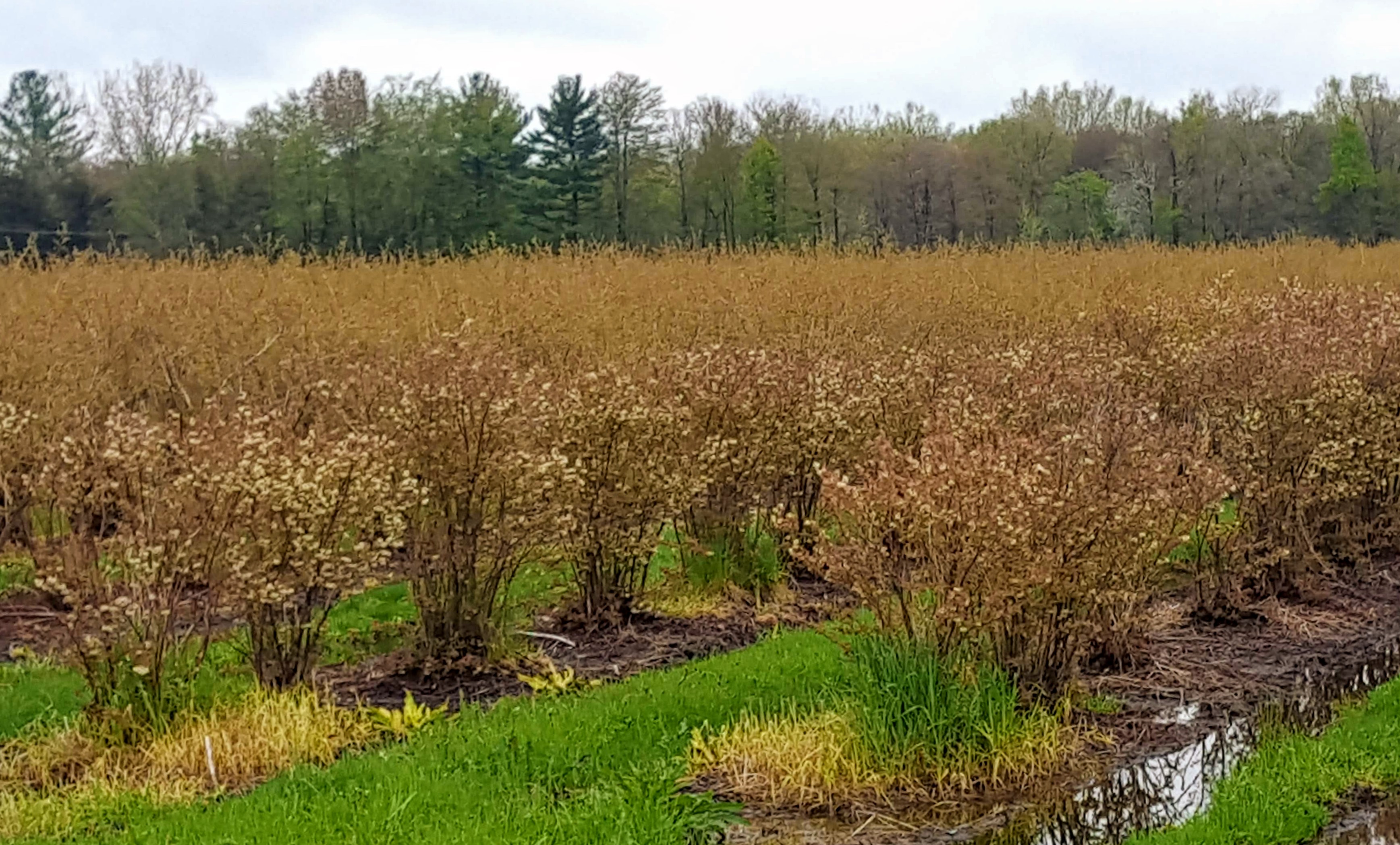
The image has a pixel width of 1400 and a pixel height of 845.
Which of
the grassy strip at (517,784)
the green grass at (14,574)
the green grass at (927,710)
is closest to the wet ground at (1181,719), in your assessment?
the green grass at (927,710)

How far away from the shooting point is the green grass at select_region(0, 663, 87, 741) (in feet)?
20.7

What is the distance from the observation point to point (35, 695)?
6742 mm

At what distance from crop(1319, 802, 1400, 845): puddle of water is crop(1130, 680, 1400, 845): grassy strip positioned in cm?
7

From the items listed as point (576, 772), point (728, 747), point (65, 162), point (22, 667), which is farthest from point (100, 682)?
point (65, 162)

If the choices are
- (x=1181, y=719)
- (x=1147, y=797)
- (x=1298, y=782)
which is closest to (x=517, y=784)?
(x=1147, y=797)

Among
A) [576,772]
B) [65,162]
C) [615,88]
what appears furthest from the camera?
[615,88]

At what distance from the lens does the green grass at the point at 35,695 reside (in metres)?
6.30

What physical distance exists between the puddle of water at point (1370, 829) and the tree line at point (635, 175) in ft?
49.1

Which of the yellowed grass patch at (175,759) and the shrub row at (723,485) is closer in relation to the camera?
the yellowed grass patch at (175,759)

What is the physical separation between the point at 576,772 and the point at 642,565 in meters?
2.98

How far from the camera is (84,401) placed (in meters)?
8.76

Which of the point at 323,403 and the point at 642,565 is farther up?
the point at 323,403

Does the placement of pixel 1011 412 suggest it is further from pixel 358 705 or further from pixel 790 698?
pixel 358 705

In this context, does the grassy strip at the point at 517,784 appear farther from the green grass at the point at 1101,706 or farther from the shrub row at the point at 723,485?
the green grass at the point at 1101,706
